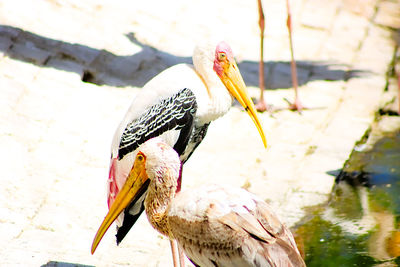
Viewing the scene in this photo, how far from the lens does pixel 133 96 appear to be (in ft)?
29.1

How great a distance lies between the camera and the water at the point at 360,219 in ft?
21.1

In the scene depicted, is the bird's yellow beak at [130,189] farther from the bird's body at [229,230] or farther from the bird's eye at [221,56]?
the bird's eye at [221,56]

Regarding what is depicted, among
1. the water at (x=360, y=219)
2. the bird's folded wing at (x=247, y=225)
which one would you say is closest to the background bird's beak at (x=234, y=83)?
the water at (x=360, y=219)

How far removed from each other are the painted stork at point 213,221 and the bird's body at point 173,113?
0.51 meters

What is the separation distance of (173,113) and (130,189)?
0.67 meters

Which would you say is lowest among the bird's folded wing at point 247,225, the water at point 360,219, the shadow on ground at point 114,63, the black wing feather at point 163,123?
the shadow on ground at point 114,63

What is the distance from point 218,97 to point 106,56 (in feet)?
12.0

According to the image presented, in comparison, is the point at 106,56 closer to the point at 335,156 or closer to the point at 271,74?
the point at 271,74

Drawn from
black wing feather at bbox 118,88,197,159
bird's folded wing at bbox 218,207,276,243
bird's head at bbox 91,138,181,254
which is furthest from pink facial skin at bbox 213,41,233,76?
bird's folded wing at bbox 218,207,276,243

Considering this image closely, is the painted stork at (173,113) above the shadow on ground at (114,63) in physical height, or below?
above

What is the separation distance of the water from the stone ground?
15 cm

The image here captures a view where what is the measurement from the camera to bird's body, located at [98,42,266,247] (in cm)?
592

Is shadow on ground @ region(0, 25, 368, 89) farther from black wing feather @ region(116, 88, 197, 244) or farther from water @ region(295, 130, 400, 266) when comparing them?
black wing feather @ region(116, 88, 197, 244)

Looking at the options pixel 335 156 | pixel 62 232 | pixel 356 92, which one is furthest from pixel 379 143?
pixel 62 232
